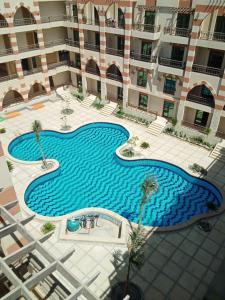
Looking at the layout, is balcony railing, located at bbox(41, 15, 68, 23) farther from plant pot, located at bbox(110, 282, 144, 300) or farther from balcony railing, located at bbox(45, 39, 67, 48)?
plant pot, located at bbox(110, 282, 144, 300)

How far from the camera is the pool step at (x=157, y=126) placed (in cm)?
3288

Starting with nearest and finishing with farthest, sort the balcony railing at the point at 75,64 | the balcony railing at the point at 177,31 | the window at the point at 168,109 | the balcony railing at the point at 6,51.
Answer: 1. the balcony railing at the point at 177,31
2. the window at the point at 168,109
3. the balcony railing at the point at 6,51
4. the balcony railing at the point at 75,64

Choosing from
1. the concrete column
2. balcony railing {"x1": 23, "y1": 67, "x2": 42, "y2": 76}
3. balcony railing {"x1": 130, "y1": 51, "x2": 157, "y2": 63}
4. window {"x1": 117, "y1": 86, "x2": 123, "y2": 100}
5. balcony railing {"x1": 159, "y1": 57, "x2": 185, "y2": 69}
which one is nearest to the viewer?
the concrete column

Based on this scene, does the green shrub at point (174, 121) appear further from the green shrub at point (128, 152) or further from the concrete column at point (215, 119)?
the green shrub at point (128, 152)

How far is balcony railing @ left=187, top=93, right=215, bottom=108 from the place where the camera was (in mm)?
30281

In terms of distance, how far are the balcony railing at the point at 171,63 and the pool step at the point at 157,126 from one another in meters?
6.71

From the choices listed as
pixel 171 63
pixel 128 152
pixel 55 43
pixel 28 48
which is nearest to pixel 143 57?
pixel 171 63

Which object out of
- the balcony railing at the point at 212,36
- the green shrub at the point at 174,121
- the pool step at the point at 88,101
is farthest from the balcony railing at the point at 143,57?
the pool step at the point at 88,101

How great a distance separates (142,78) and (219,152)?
44.2 ft

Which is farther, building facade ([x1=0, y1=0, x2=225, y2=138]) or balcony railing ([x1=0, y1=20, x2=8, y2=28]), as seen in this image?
balcony railing ([x1=0, y1=20, x2=8, y2=28])

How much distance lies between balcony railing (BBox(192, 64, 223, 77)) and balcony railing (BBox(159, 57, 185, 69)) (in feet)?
4.67

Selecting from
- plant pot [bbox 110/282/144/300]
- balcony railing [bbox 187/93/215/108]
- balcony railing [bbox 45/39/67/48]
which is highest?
balcony railing [bbox 45/39/67/48]

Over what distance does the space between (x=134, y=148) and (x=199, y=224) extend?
39.2 ft

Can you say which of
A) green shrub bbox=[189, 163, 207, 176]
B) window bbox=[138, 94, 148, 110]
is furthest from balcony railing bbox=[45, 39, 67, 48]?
green shrub bbox=[189, 163, 207, 176]
